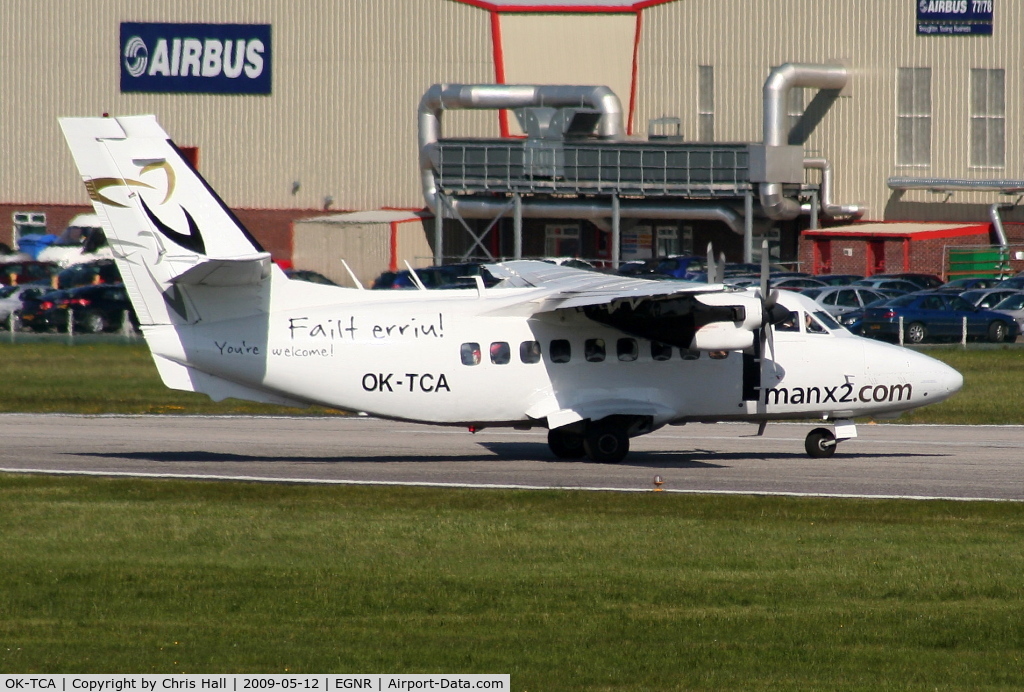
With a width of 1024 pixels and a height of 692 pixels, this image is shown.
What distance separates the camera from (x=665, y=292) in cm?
2153

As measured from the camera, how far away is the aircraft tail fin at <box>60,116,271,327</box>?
867 inches

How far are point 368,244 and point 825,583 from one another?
2348 inches

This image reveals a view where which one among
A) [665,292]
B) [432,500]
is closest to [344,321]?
[432,500]

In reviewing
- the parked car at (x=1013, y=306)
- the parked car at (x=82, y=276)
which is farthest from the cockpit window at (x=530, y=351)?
the parked car at (x=82, y=276)

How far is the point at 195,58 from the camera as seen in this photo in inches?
3115

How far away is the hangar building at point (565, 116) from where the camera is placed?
69750 mm

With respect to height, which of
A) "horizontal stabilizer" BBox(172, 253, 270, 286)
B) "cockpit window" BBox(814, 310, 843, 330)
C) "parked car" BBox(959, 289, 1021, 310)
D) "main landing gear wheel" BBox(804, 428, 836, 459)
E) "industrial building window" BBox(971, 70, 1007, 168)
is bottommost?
"main landing gear wheel" BBox(804, 428, 836, 459)

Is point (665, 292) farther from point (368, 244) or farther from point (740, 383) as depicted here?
point (368, 244)

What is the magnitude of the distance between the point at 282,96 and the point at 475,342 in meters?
58.2

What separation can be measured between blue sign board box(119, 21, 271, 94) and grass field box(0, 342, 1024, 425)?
3546 cm

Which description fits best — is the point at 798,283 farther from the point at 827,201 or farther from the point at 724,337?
the point at 724,337

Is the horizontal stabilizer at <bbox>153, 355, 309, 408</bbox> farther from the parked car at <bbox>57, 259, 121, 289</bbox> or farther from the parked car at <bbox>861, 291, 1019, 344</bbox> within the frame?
the parked car at <bbox>57, 259, 121, 289</bbox>

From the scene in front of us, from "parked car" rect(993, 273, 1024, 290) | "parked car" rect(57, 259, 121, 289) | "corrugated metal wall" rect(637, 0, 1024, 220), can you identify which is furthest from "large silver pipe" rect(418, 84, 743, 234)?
"parked car" rect(57, 259, 121, 289)

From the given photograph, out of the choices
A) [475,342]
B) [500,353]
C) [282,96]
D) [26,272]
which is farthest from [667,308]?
[282,96]
